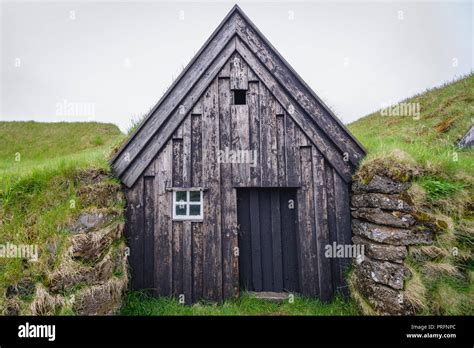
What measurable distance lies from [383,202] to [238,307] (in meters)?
3.31

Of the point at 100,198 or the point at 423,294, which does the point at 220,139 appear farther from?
the point at 423,294

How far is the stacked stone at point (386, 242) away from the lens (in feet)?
11.8

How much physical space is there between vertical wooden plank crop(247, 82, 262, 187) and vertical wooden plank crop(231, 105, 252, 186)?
85mm

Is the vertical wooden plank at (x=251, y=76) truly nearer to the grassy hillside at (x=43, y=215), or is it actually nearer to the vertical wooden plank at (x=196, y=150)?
the vertical wooden plank at (x=196, y=150)

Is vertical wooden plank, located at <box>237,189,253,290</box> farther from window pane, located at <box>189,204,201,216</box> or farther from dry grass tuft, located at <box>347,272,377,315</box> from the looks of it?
dry grass tuft, located at <box>347,272,377,315</box>

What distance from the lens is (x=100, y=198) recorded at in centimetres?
419

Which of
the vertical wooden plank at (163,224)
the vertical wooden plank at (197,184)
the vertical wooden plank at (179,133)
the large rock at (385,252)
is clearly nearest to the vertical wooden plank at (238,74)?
the vertical wooden plank at (197,184)

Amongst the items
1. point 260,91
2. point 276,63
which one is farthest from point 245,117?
point 276,63

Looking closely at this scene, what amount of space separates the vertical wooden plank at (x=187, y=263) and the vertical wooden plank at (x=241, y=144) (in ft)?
4.57

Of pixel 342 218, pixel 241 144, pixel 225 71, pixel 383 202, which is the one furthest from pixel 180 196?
pixel 383 202

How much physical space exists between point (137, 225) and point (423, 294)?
512cm

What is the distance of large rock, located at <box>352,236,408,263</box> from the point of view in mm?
3672

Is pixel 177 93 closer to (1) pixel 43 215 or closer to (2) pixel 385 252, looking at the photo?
(1) pixel 43 215

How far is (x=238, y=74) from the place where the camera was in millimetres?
4973
